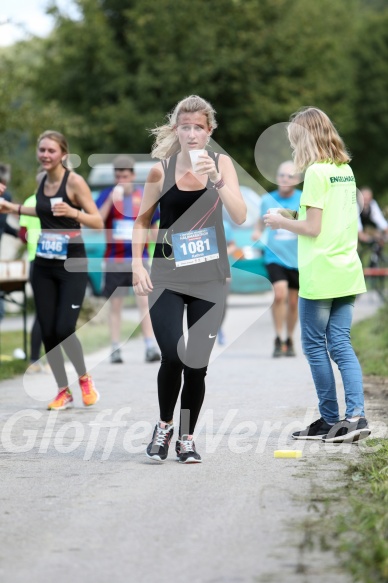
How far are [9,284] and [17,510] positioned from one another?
22.2ft

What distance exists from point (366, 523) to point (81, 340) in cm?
1013

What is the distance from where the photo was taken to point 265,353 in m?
13.2

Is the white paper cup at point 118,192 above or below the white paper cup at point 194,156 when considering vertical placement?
below

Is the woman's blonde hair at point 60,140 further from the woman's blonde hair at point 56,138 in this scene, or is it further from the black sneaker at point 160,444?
the black sneaker at point 160,444

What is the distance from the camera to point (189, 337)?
6.51 m

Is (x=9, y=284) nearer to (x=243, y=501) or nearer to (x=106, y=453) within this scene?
(x=106, y=453)

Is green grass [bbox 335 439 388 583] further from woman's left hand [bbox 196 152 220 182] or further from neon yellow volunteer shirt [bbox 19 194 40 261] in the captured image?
neon yellow volunteer shirt [bbox 19 194 40 261]

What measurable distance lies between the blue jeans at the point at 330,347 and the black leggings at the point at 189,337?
31.9 inches

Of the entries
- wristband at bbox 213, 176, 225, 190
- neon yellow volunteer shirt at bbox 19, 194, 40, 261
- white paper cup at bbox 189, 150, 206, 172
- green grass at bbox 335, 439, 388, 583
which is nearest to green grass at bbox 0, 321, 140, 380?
neon yellow volunteer shirt at bbox 19, 194, 40, 261

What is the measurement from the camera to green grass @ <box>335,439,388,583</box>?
4184 mm

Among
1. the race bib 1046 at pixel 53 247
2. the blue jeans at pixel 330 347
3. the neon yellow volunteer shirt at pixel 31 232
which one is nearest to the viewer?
the blue jeans at pixel 330 347

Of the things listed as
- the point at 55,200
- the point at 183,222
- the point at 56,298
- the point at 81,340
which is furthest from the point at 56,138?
the point at 81,340

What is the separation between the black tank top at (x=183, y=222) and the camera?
644 centimetres

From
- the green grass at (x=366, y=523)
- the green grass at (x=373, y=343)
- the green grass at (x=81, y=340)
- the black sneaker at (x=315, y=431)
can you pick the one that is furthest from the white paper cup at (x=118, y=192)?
the green grass at (x=366, y=523)
